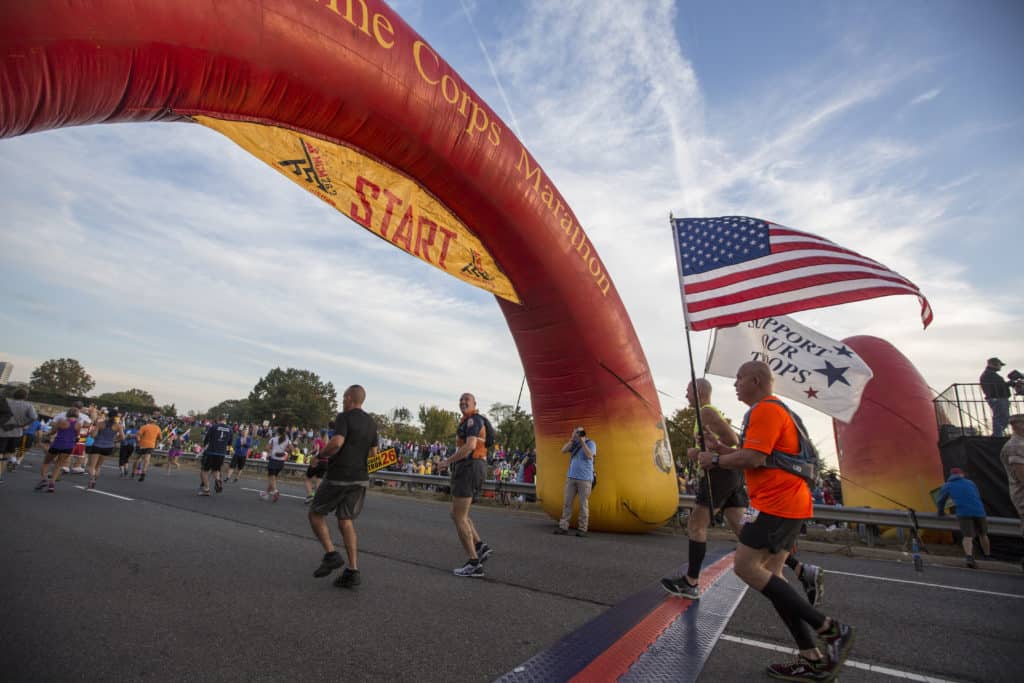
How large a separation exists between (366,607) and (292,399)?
284ft

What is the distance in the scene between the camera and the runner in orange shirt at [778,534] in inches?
95.2

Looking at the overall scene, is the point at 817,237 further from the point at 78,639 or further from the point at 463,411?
the point at 78,639

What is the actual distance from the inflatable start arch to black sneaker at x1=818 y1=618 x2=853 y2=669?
200 inches

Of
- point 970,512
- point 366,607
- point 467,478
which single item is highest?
point 467,478

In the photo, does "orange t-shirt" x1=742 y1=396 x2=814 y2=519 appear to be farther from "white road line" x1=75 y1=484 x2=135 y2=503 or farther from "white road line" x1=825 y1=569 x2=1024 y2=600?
"white road line" x1=75 y1=484 x2=135 y2=503

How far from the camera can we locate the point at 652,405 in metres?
8.13

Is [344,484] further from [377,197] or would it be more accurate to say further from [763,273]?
[763,273]

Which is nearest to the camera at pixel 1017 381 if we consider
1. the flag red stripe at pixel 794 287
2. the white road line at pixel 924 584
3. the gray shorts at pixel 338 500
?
the white road line at pixel 924 584

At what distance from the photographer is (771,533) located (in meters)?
2.62

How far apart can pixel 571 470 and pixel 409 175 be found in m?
5.08

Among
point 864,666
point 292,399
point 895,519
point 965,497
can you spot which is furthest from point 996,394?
point 292,399

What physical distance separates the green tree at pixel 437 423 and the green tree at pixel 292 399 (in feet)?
64.1

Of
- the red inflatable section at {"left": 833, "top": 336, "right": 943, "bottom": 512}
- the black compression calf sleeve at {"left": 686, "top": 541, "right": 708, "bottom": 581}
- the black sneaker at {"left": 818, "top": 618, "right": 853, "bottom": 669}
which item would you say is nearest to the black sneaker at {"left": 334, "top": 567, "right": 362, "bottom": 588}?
the black compression calf sleeve at {"left": 686, "top": 541, "right": 708, "bottom": 581}

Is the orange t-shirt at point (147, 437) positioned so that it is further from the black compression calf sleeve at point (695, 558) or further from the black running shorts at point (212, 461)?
the black compression calf sleeve at point (695, 558)
